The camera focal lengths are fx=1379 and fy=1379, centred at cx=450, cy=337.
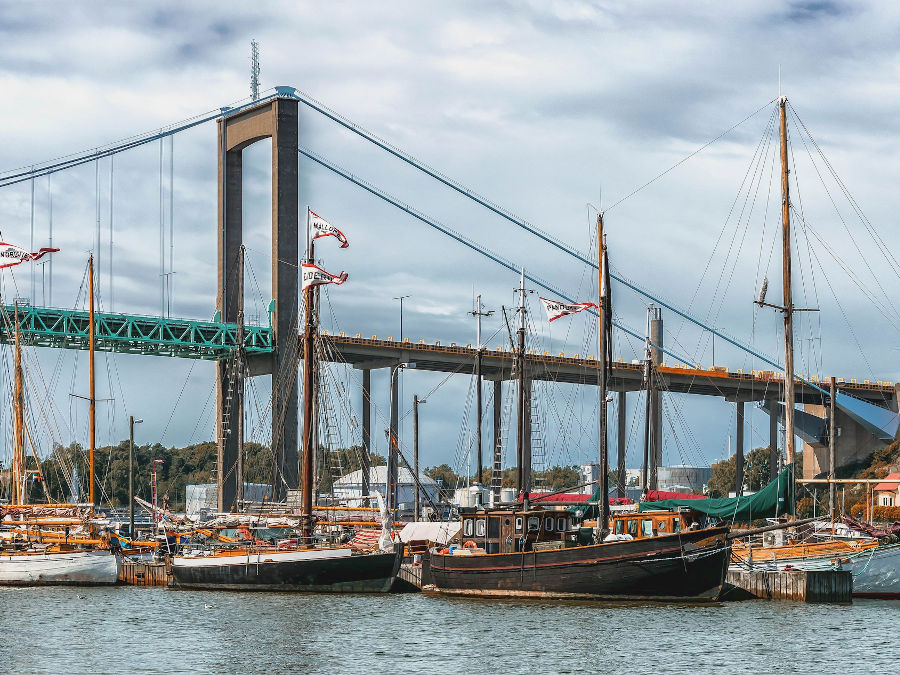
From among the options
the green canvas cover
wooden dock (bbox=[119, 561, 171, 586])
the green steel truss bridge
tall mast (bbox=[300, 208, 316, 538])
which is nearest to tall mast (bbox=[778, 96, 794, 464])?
the green canvas cover

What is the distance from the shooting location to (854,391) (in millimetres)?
155250

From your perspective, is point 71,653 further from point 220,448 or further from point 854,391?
point 854,391

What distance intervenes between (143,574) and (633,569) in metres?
24.6

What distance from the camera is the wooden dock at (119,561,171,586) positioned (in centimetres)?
5988

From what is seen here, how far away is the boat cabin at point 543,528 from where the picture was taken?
1858 inches

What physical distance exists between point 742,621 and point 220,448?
56.7 m

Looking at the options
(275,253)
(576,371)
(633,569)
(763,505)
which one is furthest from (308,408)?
(576,371)

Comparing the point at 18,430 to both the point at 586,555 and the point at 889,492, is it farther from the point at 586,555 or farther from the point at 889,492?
the point at 889,492

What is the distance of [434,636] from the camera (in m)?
39.4

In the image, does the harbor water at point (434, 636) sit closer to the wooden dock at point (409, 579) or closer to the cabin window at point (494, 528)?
the cabin window at point (494, 528)

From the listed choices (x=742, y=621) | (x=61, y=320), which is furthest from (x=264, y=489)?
(x=742, y=621)

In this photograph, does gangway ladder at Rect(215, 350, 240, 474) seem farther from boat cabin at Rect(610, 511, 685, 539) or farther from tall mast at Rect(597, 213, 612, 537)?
boat cabin at Rect(610, 511, 685, 539)

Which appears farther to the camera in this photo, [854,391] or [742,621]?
[854,391]

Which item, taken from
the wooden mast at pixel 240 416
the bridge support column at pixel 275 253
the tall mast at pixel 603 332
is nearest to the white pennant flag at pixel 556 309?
the tall mast at pixel 603 332
